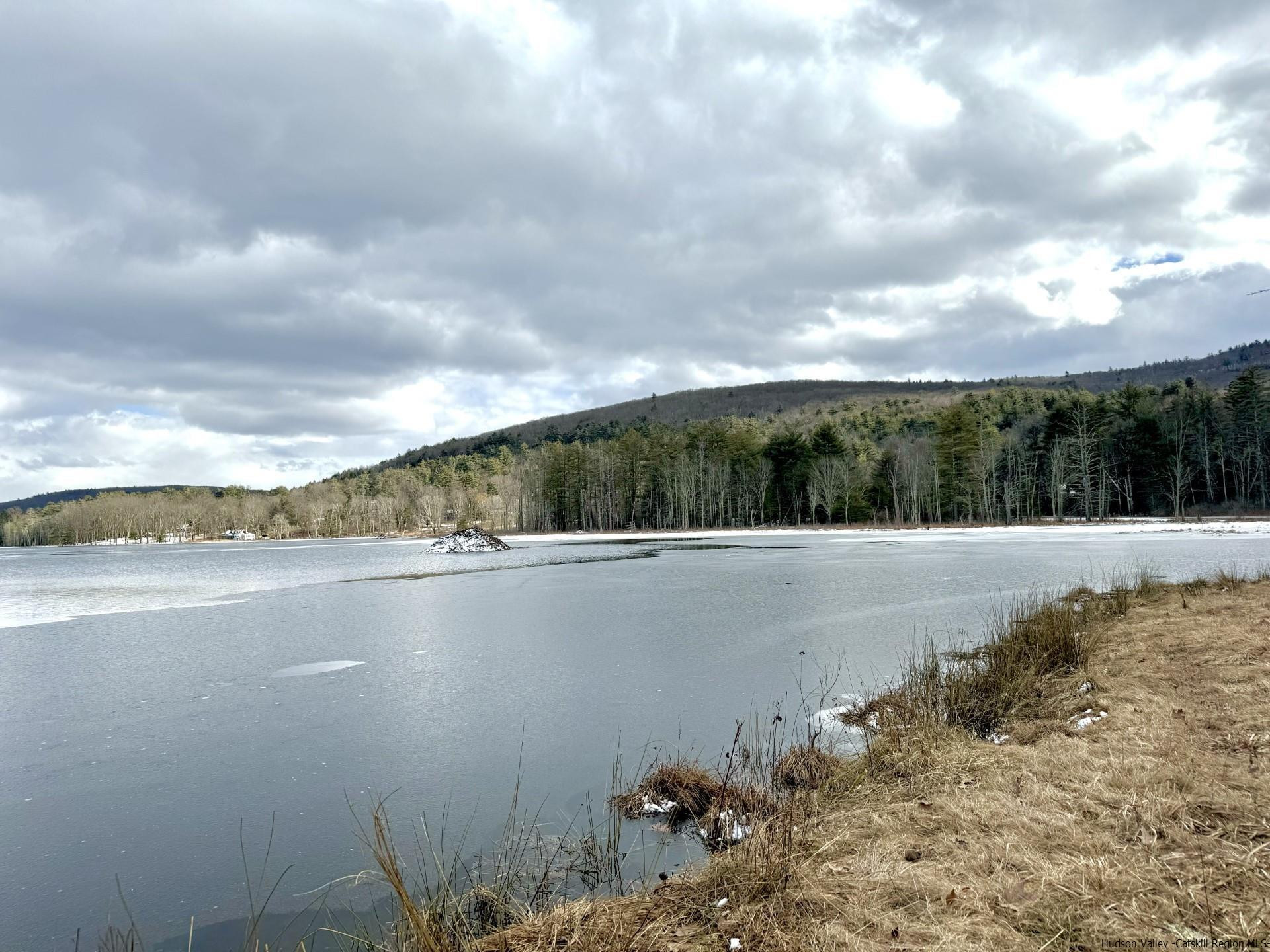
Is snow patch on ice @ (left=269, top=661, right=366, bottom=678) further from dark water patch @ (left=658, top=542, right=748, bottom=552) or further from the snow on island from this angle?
the snow on island

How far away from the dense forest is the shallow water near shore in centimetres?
4278

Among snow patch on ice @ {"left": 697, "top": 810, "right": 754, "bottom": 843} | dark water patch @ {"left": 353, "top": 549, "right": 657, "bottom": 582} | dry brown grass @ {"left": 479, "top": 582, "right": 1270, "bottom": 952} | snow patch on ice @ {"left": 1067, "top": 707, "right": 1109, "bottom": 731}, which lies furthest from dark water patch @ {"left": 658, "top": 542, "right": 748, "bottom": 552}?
snow patch on ice @ {"left": 697, "top": 810, "right": 754, "bottom": 843}

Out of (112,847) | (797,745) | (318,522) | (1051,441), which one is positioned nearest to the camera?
(112,847)

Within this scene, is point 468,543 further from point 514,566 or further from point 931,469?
point 931,469

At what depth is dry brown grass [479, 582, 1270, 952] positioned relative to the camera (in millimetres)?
2975

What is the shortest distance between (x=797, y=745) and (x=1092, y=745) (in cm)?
229

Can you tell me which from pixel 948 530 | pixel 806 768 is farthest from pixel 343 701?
pixel 948 530

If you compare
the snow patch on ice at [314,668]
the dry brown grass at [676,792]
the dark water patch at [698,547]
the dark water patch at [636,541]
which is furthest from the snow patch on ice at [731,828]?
the dark water patch at [636,541]

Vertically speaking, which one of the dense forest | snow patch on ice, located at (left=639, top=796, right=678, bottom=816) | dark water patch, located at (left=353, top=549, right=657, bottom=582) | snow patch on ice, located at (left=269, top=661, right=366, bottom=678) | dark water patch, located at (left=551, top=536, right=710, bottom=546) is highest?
the dense forest

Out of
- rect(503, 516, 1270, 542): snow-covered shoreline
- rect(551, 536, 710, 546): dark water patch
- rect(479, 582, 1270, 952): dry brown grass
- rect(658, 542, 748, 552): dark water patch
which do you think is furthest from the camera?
rect(551, 536, 710, 546): dark water patch

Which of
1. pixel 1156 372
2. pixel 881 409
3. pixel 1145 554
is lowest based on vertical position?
pixel 1145 554

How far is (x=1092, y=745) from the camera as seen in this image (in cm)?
515

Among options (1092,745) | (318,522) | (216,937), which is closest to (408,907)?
(216,937)

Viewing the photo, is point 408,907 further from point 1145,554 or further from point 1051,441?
point 1051,441
